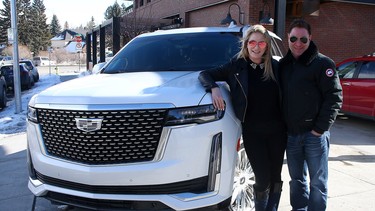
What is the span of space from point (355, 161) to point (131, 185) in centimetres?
446

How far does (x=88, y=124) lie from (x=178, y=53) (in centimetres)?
188

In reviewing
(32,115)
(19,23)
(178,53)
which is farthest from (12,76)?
(19,23)

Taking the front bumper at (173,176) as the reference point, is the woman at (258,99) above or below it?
above

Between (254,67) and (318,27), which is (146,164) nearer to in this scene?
(254,67)

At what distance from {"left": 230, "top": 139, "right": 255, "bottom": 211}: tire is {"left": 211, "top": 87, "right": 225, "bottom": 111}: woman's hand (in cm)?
55

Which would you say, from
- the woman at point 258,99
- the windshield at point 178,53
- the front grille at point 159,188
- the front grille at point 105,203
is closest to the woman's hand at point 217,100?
the woman at point 258,99

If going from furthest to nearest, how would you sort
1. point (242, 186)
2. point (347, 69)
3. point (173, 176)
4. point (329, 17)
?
point (329, 17), point (347, 69), point (242, 186), point (173, 176)

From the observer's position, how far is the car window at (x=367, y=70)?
860cm

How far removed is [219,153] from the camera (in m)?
2.86

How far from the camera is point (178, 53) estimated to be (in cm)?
442

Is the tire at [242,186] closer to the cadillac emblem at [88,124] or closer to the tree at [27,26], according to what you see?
the cadillac emblem at [88,124]

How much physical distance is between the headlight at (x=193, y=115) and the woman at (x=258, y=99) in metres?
0.07

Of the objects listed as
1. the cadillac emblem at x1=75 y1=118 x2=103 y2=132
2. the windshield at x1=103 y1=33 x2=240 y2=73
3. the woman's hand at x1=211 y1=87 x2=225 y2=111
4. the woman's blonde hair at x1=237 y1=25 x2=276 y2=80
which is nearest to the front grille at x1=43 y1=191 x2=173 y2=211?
the cadillac emblem at x1=75 y1=118 x2=103 y2=132

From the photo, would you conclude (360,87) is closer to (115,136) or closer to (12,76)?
(115,136)
